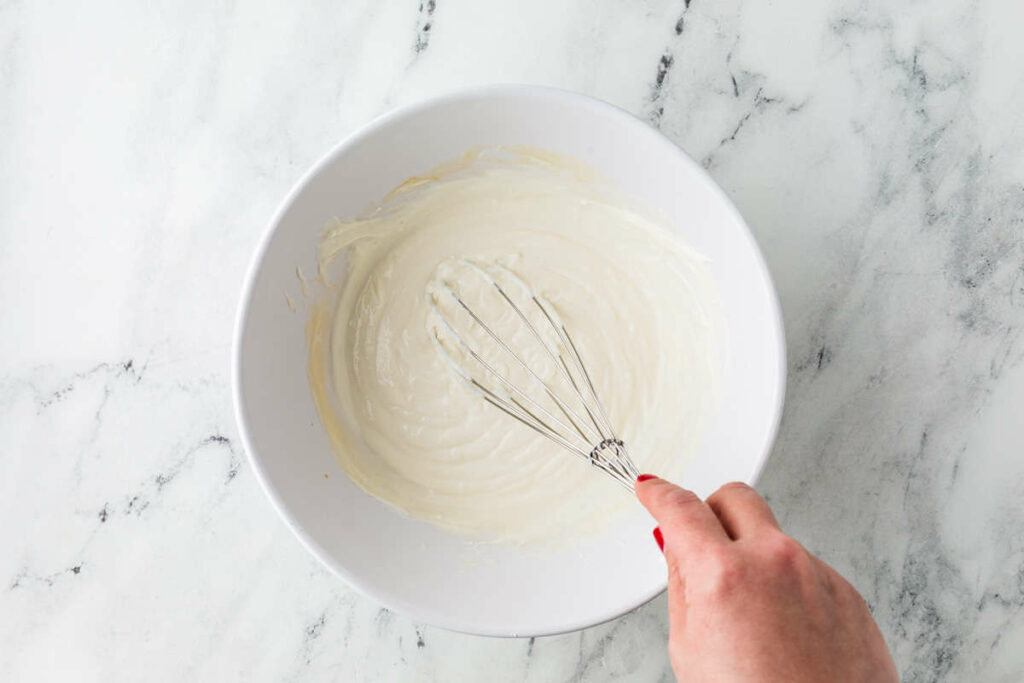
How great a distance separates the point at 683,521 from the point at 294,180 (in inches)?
28.2

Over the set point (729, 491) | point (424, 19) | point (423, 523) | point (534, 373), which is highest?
point (424, 19)

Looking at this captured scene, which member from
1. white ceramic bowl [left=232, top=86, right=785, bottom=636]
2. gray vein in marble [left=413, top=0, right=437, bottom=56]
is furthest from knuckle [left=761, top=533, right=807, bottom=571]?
gray vein in marble [left=413, top=0, right=437, bottom=56]

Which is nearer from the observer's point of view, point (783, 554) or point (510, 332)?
point (783, 554)

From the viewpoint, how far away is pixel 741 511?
2.69ft

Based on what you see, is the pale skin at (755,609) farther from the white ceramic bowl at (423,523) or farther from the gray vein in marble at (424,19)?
the gray vein in marble at (424,19)

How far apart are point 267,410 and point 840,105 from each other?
888 mm

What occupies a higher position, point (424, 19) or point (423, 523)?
point (424, 19)

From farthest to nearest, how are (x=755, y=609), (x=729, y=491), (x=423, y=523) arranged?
(x=423, y=523) < (x=729, y=491) < (x=755, y=609)

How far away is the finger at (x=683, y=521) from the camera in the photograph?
77 cm

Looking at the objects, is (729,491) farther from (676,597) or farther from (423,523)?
(423,523)

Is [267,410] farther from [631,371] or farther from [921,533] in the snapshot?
[921,533]

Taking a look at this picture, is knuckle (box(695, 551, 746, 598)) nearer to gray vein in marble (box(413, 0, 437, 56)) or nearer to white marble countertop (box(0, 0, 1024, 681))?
white marble countertop (box(0, 0, 1024, 681))

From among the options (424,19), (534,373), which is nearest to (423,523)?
(534,373)

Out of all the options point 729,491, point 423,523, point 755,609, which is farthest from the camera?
point 423,523
